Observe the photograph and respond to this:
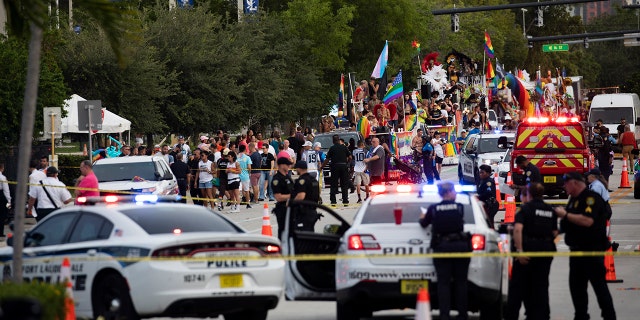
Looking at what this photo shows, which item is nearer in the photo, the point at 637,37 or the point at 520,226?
the point at 520,226

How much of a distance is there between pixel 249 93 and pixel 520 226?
50471 millimetres

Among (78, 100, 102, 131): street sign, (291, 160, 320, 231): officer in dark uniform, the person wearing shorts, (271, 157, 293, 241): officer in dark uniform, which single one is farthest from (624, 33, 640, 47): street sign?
(271, 157, 293, 241): officer in dark uniform

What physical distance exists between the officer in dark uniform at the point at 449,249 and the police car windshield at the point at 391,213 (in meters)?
0.75

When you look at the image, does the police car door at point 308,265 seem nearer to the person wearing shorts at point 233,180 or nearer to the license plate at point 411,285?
the license plate at point 411,285

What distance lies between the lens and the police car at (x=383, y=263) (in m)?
13.1

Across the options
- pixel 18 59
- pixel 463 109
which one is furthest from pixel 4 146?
pixel 463 109

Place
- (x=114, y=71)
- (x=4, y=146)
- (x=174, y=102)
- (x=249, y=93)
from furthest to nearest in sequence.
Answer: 1. (x=249, y=93)
2. (x=174, y=102)
3. (x=114, y=71)
4. (x=4, y=146)

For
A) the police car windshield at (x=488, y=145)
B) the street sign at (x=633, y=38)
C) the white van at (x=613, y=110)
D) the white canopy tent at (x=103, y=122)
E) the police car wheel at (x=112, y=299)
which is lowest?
the police car wheel at (x=112, y=299)

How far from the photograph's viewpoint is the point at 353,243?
13406 millimetres

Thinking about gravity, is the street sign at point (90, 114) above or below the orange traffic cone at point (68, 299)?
above

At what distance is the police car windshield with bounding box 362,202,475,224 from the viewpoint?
541 inches

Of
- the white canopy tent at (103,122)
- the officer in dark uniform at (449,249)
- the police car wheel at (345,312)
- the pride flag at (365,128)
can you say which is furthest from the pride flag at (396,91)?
the officer in dark uniform at (449,249)

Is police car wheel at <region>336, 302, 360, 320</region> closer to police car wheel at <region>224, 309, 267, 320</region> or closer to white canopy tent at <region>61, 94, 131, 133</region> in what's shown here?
police car wheel at <region>224, 309, 267, 320</region>

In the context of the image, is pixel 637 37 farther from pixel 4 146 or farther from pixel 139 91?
pixel 4 146
